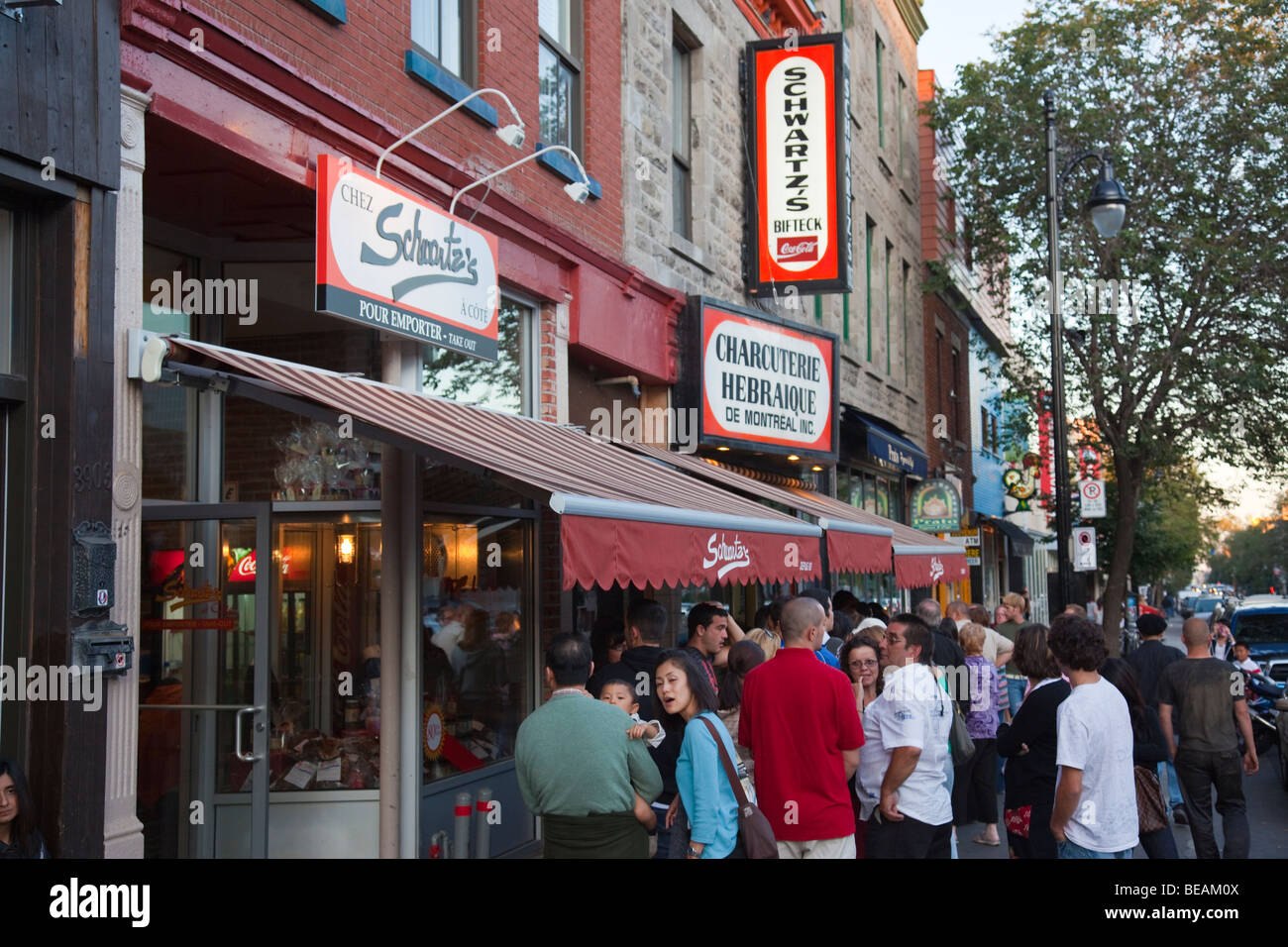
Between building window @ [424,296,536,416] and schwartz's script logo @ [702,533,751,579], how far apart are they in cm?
255

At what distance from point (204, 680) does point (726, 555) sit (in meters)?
3.49

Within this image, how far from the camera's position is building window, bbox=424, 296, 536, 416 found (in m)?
8.88

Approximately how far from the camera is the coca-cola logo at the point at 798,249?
14352 millimetres

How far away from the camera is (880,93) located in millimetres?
21609

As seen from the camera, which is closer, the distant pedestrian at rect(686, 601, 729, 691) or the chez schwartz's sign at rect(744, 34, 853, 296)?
the distant pedestrian at rect(686, 601, 729, 691)

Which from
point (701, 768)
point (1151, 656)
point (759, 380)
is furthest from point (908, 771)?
point (759, 380)

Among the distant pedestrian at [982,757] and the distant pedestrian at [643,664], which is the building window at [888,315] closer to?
the distant pedestrian at [982,757]

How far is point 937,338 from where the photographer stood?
2559 centimetres

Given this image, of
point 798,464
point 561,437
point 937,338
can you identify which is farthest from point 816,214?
point 937,338

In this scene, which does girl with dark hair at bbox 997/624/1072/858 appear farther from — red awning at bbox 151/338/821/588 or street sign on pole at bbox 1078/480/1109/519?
street sign on pole at bbox 1078/480/1109/519

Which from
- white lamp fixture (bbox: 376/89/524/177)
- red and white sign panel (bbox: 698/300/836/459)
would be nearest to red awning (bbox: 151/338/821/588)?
white lamp fixture (bbox: 376/89/524/177)

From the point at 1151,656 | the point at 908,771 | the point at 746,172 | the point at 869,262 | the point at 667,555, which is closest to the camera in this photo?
the point at 908,771

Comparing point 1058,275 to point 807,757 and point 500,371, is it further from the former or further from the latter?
point 807,757
